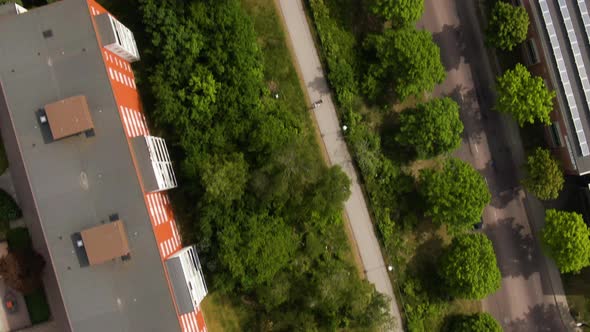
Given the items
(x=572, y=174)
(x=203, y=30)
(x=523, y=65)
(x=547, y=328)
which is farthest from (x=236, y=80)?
(x=547, y=328)

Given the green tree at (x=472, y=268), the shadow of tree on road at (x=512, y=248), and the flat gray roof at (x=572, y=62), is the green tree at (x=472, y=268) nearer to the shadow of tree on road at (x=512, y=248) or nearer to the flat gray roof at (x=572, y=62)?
the shadow of tree on road at (x=512, y=248)

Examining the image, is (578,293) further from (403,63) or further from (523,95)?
(403,63)

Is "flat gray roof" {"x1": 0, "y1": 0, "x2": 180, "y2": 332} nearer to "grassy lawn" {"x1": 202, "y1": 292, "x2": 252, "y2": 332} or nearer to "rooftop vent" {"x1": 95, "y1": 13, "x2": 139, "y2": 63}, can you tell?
"rooftop vent" {"x1": 95, "y1": 13, "x2": 139, "y2": 63}

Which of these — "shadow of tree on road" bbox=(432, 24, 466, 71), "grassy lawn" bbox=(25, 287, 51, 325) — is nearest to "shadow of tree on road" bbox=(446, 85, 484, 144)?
"shadow of tree on road" bbox=(432, 24, 466, 71)

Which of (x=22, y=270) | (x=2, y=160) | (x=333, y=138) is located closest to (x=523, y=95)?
(x=333, y=138)

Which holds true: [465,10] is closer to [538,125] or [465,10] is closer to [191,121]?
[538,125]

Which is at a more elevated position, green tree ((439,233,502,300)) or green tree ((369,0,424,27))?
green tree ((369,0,424,27))
